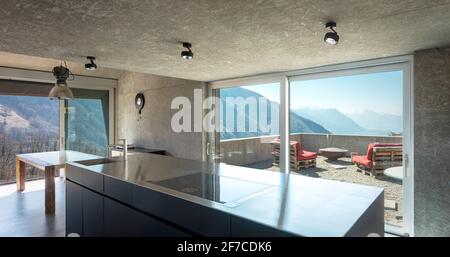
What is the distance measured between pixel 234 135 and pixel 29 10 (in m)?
3.18

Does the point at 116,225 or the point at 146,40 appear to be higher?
the point at 146,40

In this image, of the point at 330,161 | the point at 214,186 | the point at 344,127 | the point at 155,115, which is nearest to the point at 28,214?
the point at 155,115

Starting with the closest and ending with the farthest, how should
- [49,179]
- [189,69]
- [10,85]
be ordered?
[189,69] < [49,179] < [10,85]

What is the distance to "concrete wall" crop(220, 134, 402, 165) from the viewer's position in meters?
3.01

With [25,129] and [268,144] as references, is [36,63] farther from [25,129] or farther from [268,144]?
[268,144]

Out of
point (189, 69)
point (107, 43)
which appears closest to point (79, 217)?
point (107, 43)

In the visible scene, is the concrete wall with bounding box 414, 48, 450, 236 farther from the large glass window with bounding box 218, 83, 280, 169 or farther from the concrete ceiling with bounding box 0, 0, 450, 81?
the large glass window with bounding box 218, 83, 280, 169

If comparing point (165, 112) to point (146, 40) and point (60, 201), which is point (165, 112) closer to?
point (60, 201)

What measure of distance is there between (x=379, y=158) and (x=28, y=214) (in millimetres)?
4573

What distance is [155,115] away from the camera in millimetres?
5316

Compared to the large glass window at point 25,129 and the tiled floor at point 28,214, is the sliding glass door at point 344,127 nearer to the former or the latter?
the tiled floor at point 28,214

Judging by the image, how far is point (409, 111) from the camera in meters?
2.59

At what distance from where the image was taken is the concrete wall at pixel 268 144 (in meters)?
3.01
